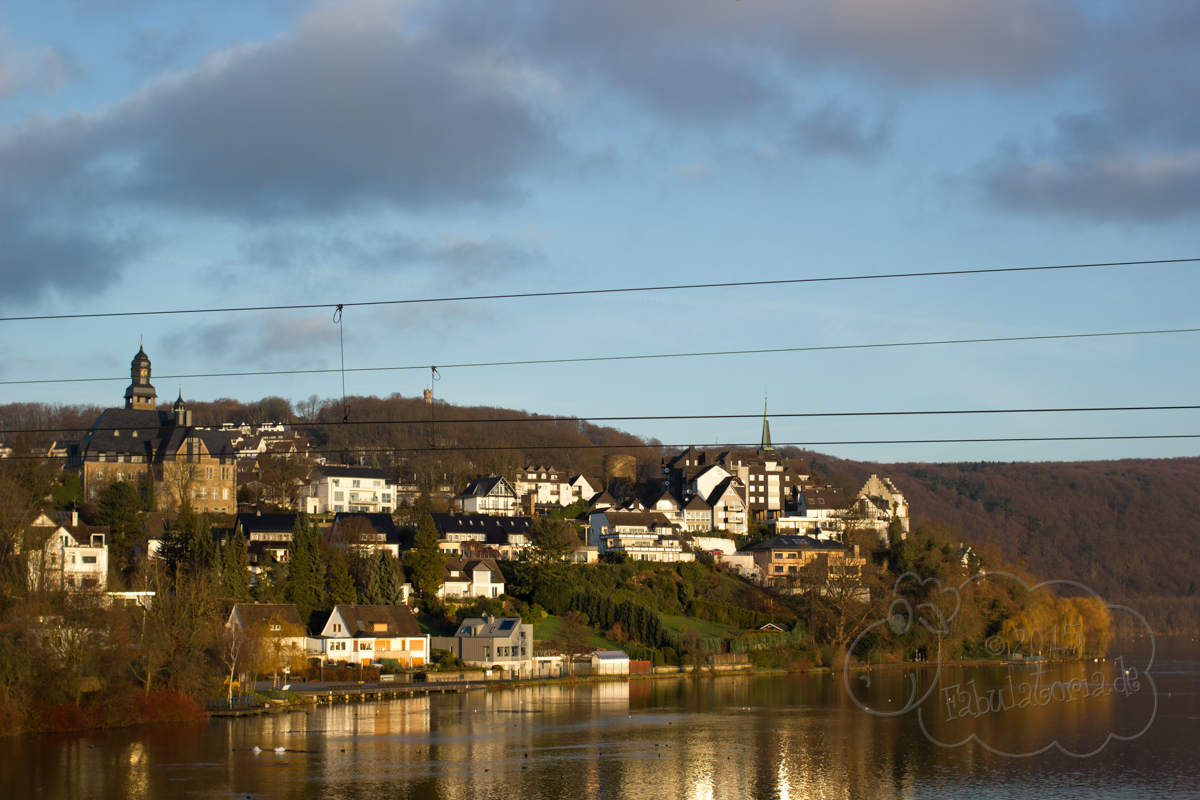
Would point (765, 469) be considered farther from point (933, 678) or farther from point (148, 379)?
point (148, 379)

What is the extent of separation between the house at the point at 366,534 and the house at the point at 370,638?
6.63 metres

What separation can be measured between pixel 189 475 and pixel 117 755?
45731 millimetres

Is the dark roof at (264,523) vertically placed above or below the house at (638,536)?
above

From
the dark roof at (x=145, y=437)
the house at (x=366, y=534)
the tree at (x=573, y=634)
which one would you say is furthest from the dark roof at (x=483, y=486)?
the tree at (x=573, y=634)

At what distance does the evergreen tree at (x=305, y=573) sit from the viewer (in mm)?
57344

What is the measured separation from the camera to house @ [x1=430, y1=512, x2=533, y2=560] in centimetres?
7438

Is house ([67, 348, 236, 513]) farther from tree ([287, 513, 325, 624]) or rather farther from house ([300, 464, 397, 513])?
tree ([287, 513, 325, 624])

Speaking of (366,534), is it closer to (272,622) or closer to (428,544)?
(428,544)

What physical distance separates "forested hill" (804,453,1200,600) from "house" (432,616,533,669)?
81.3m

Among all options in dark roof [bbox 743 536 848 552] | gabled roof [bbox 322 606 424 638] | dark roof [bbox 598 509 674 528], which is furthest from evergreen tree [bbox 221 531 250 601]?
dark roof [bbox 743 536 848 552]

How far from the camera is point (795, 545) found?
277ft

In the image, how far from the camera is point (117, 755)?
114 feet

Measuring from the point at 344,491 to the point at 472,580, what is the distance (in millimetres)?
24578

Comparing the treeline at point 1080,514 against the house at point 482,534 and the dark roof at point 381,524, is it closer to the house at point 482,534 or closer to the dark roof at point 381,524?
the house at point 482,534
